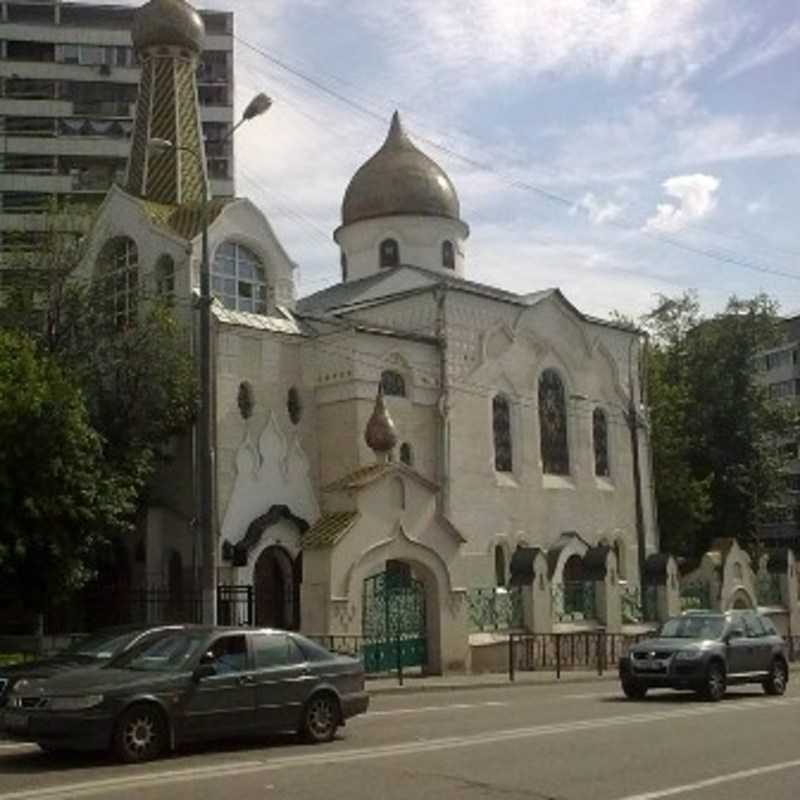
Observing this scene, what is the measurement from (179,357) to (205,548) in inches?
424

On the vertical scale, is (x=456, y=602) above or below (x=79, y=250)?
below

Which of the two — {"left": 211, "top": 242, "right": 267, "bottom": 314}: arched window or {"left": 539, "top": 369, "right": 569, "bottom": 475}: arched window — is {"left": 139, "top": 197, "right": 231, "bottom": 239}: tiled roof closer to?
{"left": 211, "top": 242, "right": 267, "bottom": 314}: arched window

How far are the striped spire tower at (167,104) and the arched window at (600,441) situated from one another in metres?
14.1

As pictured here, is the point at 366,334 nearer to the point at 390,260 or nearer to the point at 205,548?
the point at 390,260

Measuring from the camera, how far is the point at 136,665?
1248 centimetres

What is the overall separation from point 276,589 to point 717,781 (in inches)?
829

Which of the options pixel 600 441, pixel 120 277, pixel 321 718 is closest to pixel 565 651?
pixel 600 441

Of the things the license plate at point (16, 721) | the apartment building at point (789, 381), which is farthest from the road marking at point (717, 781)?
the apartment building at point (789, 381)

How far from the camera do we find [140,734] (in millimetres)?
11602

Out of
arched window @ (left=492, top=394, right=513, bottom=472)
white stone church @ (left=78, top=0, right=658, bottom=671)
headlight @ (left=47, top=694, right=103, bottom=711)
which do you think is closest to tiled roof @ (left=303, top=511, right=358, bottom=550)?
white stone church @ (left=78, top=0, right=658, bottom=671)

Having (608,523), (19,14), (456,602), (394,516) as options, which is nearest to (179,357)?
(394,516)

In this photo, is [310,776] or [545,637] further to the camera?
[545,637]

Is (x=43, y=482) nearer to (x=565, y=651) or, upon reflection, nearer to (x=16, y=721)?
(x=16, y=721)

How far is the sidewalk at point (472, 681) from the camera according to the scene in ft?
72.5
